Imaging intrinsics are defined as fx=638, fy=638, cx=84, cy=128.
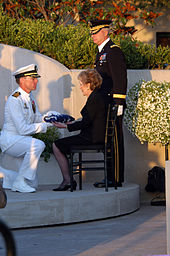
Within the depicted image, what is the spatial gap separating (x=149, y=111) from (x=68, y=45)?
177 centimetres

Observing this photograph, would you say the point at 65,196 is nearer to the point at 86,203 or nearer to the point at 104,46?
the point at 86,203

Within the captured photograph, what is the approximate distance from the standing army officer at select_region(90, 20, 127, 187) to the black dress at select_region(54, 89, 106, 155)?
14.2 inches

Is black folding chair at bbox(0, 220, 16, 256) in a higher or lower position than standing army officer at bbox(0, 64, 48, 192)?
lower

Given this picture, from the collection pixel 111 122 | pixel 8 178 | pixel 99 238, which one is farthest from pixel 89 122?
pixel 99 238

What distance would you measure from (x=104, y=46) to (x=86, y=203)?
2139 millimetres

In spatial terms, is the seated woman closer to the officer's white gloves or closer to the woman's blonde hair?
the woman's blonde hair

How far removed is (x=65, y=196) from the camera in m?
6.99

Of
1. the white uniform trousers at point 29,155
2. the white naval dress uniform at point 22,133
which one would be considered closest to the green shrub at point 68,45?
the white naval dress uniform at point 22,133

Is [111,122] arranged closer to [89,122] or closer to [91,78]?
[89,122]

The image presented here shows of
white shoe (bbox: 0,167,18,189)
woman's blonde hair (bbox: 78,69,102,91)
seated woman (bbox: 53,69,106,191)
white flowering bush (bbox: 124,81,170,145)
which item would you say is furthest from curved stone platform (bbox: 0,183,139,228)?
woman's blonde hair (bbox: 78,69,102,91)

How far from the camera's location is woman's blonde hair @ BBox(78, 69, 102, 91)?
7.45 metres

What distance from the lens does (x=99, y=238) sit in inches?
240

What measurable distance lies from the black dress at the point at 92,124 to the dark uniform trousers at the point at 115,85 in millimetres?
322

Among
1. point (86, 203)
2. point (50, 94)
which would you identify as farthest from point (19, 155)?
point (50, 94)
